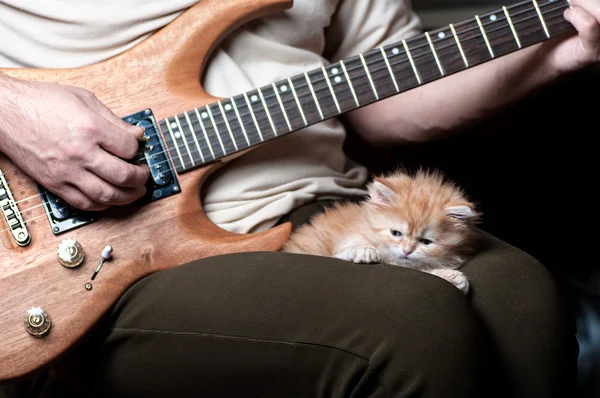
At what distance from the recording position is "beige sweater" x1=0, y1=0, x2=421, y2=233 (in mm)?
1111

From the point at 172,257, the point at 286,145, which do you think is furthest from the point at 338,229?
the point at 172,257

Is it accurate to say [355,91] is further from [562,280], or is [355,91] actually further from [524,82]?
[562,280]

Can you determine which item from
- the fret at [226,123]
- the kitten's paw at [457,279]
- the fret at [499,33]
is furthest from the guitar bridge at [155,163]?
the fret at [499,33]

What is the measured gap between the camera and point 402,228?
3.69 ft

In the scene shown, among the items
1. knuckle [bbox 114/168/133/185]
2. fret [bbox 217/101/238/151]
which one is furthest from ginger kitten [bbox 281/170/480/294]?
knuckle [bbox 114/168/133/185]

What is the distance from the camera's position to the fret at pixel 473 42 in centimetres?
106

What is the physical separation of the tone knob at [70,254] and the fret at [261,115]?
34cm

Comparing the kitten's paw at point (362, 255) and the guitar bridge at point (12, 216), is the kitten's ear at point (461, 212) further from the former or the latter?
the guitar bridge at point (12, 216)

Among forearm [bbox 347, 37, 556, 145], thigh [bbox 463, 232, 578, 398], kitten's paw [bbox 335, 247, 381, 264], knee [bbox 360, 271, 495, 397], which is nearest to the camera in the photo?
knee [bbox 360, 271, 495, 397]

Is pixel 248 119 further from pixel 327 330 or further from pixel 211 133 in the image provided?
pixel 327 330

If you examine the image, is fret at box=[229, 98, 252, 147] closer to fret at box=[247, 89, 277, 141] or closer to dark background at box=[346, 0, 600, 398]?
fret at box=[247, 89, 277, 141]

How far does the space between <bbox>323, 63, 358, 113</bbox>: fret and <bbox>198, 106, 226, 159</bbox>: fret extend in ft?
0.66

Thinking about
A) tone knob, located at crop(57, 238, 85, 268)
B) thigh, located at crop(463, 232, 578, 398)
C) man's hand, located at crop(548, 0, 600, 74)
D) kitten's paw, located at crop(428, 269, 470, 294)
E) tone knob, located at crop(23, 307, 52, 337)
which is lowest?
thigh, located at crop(463, 232, 578, 398)

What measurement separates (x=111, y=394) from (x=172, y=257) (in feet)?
0.74
